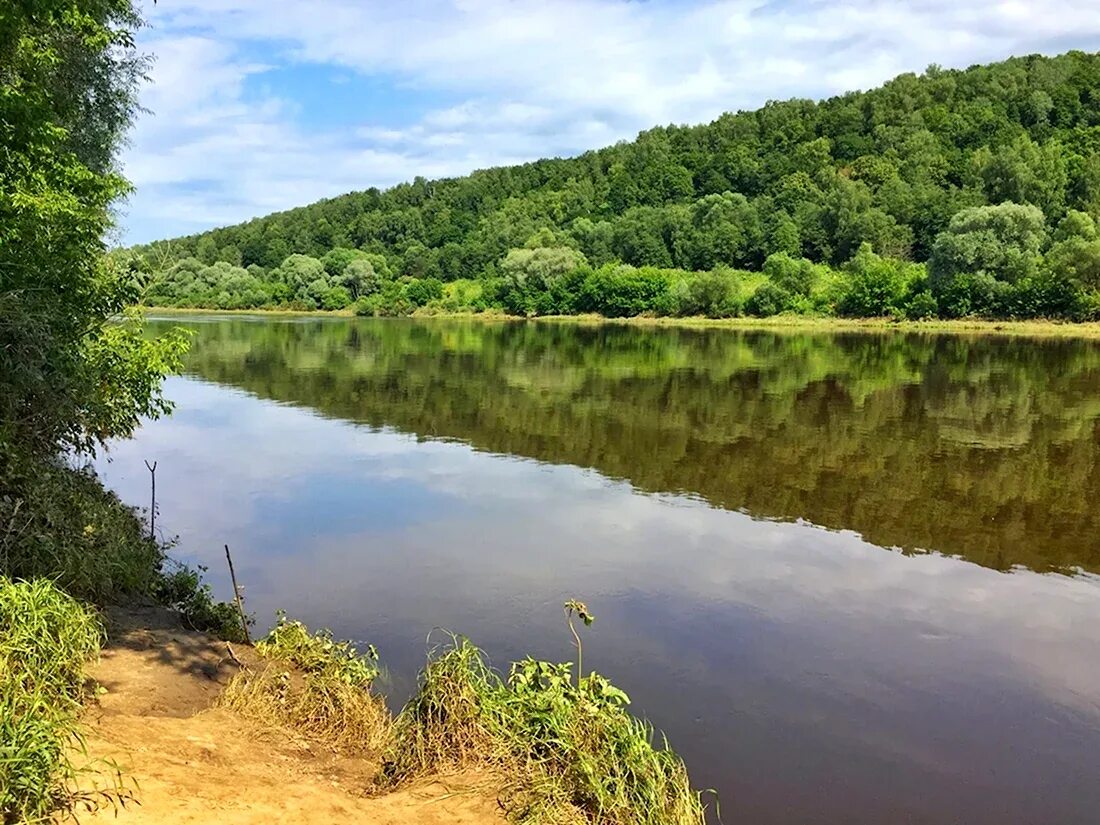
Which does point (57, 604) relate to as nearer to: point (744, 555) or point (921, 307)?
point (744, 555)

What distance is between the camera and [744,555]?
1484 centimetres

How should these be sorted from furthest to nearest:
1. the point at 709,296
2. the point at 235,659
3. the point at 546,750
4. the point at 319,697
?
the point at 709,296 → the point at 235,659 → the point at 319,697 → the point at 546,750

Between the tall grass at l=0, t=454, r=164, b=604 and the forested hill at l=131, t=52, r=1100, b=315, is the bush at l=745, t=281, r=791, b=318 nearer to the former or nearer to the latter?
the forested hill at l=131, t=52, r=1100, b=315

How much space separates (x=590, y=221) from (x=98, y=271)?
453ft

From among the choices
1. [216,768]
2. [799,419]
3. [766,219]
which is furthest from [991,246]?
[216,768]

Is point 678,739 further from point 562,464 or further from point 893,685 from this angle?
point 562,464

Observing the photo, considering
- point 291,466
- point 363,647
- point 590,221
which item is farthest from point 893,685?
point 590,221

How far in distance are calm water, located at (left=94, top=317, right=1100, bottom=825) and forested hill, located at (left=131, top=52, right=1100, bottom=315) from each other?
62067 millimetres

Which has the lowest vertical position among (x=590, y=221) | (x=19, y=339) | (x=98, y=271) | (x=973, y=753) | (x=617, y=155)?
(x=973, y=753)

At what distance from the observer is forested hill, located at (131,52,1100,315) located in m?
90.1

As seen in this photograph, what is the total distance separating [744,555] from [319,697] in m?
8.62

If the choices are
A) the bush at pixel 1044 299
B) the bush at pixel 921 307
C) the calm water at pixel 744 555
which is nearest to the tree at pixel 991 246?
the bush at pixel 921 307

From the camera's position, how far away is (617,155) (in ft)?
572

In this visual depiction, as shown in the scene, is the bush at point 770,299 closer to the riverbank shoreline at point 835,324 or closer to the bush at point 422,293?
the riverbank shoreline at point 835,324
